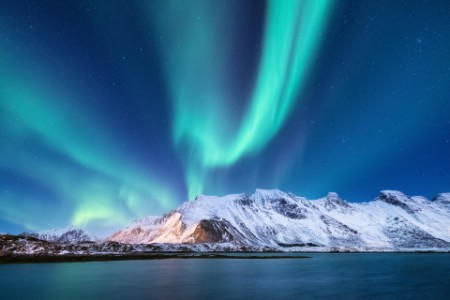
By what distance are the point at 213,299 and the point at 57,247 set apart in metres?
152

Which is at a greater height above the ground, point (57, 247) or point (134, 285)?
point (57, 247)

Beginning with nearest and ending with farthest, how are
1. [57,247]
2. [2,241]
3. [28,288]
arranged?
1. [28,288]
2. [2,241]
3. [57,247]

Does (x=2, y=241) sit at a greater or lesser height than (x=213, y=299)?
greater

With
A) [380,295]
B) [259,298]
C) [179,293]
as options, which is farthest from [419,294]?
[179,293]

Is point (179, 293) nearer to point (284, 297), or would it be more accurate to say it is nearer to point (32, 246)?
point (284, 297)

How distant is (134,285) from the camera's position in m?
58.6

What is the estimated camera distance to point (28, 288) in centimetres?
5516

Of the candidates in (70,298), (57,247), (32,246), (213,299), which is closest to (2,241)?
(32,246)

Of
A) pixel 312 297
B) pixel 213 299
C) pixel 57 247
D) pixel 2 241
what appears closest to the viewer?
pixel 213 299

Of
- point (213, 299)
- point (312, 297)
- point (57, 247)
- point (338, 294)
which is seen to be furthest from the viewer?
point (57, 247)

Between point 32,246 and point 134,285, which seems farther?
point 32,246

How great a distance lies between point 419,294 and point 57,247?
539 ft

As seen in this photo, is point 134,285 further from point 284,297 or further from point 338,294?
point 338,294

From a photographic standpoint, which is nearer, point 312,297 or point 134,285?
point 312,297
